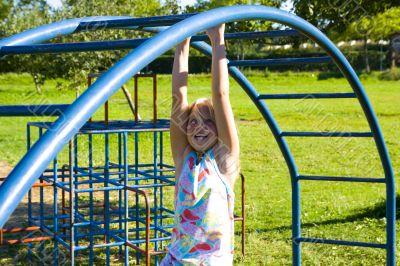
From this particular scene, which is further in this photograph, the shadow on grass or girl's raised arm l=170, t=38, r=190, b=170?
the shadow on grass

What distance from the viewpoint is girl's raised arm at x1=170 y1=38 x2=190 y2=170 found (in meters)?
2.67

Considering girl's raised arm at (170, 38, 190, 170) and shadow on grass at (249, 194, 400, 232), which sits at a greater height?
girl's raised arm at (170, 38, 190, 170)

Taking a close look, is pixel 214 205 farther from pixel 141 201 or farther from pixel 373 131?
pixel 141 201

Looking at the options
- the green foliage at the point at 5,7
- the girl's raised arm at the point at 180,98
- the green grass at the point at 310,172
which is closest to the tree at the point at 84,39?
the green grass at the point at 310,172

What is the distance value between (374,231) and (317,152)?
5.69 metres

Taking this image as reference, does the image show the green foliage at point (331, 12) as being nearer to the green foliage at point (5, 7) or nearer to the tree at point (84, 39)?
the tree at point (84, 39)

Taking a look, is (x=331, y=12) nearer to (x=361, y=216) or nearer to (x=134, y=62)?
(x=361, y=216)

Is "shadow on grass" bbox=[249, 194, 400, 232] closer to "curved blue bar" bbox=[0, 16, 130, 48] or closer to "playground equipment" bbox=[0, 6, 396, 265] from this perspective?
"playground equipment" bbox=[0, 6, 396, 265]

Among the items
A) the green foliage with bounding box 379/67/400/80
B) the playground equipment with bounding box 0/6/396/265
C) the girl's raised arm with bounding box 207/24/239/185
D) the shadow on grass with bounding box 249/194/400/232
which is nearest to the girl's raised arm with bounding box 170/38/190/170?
the girl's raised arm with bounding box 207/24/239/185

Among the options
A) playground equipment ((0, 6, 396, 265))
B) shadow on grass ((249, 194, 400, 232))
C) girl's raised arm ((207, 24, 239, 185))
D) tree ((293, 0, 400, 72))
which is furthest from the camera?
shadow on grass ((249, 194, 400, 232))

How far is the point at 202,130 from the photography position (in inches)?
105

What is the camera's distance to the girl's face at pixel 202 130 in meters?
2.67

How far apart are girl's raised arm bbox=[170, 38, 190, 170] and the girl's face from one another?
0.14ft

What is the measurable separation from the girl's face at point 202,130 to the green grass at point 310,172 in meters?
2.86
